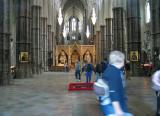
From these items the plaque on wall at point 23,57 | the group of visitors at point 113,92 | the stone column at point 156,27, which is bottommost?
the group of visitors at point 113,92

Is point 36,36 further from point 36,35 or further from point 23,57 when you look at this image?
point 23,57

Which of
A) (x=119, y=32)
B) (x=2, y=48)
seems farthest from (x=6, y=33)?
(x=119, y=32)

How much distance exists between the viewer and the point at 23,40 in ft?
102

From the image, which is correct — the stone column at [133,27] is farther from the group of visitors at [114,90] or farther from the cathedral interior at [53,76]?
the group of visitors at [114,90]

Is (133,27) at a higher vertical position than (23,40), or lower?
higher

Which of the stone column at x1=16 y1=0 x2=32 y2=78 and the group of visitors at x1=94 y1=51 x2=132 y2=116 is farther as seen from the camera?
the stone column at x1=16 y1=0 x2=32 y2=78

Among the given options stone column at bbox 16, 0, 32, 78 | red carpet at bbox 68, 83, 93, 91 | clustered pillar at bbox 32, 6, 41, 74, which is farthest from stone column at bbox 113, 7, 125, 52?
red carpet at bbox 68, 83, 93, 91

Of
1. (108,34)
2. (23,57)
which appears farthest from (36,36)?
(23,57)

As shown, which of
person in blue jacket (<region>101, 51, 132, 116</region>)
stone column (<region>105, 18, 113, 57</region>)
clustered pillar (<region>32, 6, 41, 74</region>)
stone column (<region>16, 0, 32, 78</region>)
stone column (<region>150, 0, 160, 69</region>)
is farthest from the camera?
stone column (<region>105, 18, 113, 57</region>)

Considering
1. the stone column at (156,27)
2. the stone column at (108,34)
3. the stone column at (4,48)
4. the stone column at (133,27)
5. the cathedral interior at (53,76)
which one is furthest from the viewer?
the stone column at (108,34)

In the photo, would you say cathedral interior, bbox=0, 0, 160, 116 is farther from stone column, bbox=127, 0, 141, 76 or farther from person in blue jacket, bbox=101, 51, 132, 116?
person in blue jacket, bbox=101, 51, 132, 116

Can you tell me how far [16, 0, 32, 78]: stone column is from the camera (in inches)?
1200

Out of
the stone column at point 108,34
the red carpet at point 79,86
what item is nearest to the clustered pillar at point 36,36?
the stone column at point 108,34

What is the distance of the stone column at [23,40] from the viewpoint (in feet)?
100.0
